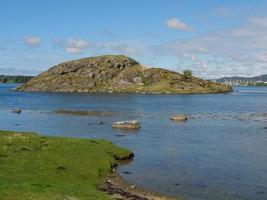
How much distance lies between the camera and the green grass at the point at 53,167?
124 feet

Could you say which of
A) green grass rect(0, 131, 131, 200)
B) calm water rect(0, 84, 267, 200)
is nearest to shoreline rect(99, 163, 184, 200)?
green grass rect(0, 131, 131, 200)

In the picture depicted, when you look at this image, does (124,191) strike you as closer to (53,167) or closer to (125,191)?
(125,191)

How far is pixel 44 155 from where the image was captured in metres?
58.2

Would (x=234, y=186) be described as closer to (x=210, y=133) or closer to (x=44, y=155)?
(x=44, y=155)

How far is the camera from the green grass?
37906 millimetres

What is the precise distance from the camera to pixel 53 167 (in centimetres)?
5228

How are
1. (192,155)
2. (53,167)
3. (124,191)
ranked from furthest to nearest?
(192,155)
(53,167)
(124,191)

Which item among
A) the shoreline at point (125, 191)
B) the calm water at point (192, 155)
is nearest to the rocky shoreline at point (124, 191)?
the shoreline at point (125, 191)

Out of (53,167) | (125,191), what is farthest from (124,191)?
(53,167)

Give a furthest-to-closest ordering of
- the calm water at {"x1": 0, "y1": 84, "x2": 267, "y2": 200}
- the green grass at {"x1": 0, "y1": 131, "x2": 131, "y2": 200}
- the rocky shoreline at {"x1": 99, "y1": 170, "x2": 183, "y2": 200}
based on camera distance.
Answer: the calm water at {"x1": 0, "y1": 84, "x2": 267, "y2": 200}, the rocky shoreline at {"x1": 99, "y1": 170, "x2": 183, "y2": 200}, the green grass at {"x1": 0, "y1": 131, "x2": 131, "y2": 200}

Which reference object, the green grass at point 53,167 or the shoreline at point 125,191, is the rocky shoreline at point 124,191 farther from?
the green grass at point 53,167

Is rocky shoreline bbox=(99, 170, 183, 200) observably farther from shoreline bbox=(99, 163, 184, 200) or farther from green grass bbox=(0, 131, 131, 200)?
green grass bbox=(0, 131, 131, 200)

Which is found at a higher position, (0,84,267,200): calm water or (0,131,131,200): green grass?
(0,131,131,200): green grass

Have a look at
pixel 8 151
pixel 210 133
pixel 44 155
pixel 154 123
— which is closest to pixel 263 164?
pixel 44 155
